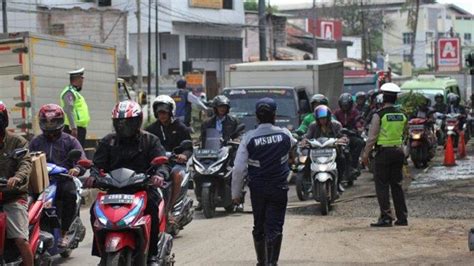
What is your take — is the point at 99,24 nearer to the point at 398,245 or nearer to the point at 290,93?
the point at 290,93

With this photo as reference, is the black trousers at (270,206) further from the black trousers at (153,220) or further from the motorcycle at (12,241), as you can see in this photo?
the motorcycle at (12,241)

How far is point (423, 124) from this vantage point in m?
21.2

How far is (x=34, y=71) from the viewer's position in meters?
18.2

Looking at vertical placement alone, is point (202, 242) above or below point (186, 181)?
below

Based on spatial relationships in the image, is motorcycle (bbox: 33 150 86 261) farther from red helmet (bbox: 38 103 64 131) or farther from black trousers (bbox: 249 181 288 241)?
black trousers (bbox: 249 181 288 241)

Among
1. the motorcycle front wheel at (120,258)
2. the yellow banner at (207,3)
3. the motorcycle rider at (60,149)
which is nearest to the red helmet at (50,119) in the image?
the motorcycle rider at (60,149)

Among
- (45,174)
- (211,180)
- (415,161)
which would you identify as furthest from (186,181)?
(415,161)

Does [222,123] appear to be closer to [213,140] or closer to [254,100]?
[213,140]

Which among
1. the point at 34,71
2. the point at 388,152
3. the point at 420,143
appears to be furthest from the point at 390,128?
the point at 420,143

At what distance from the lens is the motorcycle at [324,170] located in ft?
44.0

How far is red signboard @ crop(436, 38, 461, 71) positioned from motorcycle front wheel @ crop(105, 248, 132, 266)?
6027 centimetres

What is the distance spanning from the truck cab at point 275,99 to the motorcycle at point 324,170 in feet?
16.2

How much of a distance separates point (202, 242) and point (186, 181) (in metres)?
0.75

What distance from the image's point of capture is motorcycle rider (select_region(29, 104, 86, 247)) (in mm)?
9594
